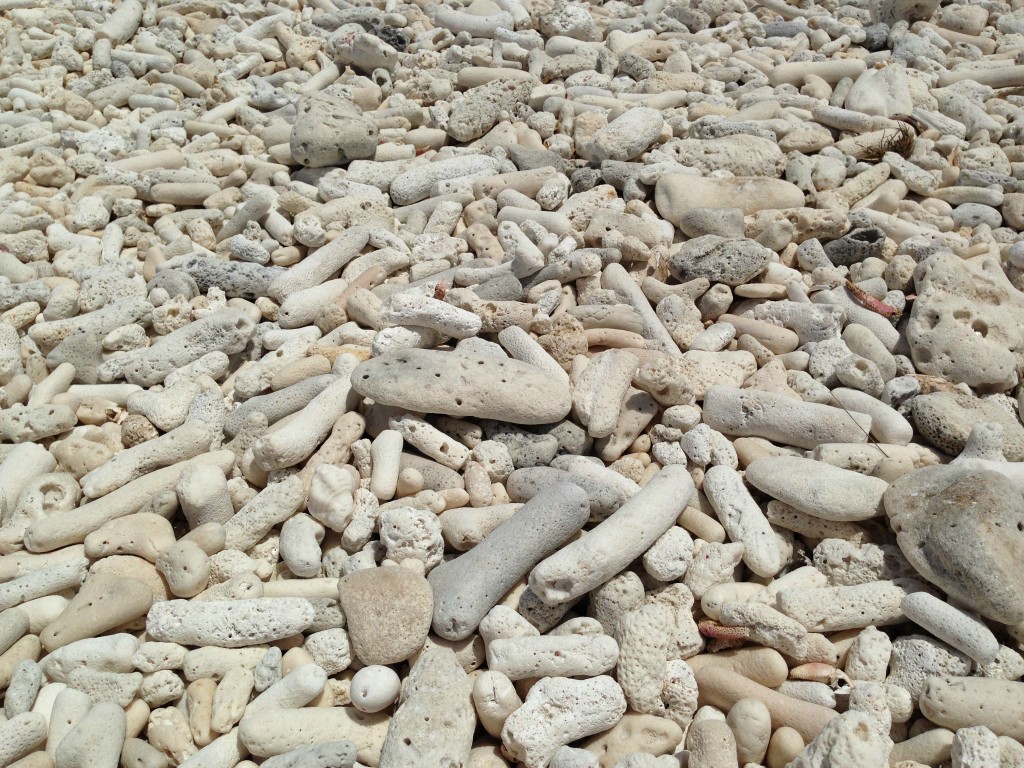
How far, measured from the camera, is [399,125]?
258 inches

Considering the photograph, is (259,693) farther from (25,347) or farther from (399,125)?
(399,125)

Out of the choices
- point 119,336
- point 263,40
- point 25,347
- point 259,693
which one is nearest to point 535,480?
point 259,693

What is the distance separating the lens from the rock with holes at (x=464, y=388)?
12.5 feet

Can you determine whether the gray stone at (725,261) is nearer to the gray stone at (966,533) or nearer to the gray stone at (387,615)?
the gray stone at (966,533)

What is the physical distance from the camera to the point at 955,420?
13.0ft

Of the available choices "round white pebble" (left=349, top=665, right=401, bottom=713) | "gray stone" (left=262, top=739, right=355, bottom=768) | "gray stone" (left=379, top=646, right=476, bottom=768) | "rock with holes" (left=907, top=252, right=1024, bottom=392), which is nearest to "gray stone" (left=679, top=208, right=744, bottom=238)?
"rock with holes" (left=907, top=252, right=1024, bottom=392)

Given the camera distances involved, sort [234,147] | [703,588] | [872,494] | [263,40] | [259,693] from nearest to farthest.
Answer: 1. [259,693]
2. [703,588]
3. [872,494]
4. [234,147]
5. [263,40]

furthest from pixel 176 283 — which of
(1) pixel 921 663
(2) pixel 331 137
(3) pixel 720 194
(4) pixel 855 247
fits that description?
(1) pixel 921 663

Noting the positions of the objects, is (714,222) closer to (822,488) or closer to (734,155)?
(734,155)

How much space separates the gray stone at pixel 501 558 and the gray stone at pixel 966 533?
1375 millimetres

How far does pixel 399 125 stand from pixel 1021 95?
552 cm

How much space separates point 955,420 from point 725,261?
154 centimetres

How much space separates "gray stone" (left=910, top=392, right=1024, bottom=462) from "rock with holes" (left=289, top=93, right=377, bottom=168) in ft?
13.7

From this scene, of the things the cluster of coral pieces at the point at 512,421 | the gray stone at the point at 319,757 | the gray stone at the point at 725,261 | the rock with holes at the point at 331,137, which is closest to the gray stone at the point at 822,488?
the cluster of coral pieces at the point at 512,421
